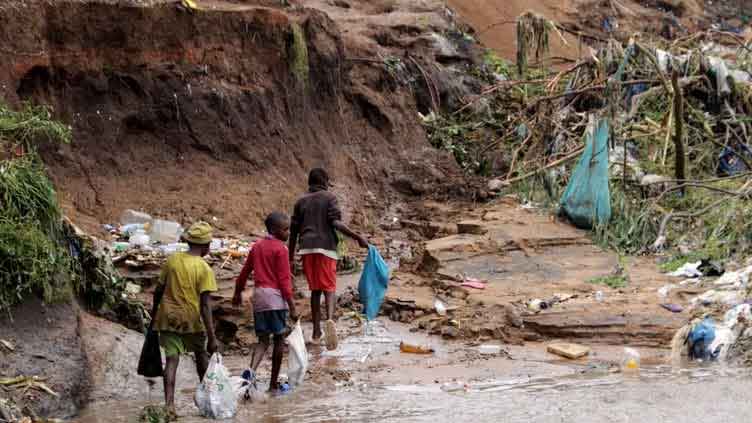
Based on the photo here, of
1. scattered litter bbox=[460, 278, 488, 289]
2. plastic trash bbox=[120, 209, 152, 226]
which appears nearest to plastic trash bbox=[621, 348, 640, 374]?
scattered litter bbox=[460, 278, 488, 289]

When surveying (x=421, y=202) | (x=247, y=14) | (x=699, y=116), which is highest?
(x=247, y=14)

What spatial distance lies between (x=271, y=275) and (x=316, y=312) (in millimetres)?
1519

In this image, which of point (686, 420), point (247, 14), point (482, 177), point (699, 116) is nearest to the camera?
point (686, 420)

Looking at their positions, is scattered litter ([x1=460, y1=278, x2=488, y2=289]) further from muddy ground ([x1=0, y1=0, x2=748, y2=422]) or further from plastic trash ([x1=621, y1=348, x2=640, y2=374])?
plastic trash ([x1=621, y1=348, x2=640, y2=374])

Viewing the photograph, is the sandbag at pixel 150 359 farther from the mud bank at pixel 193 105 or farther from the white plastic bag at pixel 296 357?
the mud bank at pixel 193 105

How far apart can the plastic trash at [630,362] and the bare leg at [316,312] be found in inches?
94.1

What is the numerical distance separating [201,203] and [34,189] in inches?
174

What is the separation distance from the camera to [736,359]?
8305 mm

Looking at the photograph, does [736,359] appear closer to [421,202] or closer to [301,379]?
[301,379]

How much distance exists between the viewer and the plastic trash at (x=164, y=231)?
10695mm

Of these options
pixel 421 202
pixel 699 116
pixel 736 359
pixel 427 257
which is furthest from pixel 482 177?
pixel 736 359

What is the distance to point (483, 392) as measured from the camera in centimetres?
745

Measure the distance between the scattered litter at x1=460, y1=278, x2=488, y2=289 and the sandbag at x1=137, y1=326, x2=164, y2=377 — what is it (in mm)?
4159

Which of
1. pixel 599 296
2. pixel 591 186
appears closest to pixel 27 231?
pixel 599 296
